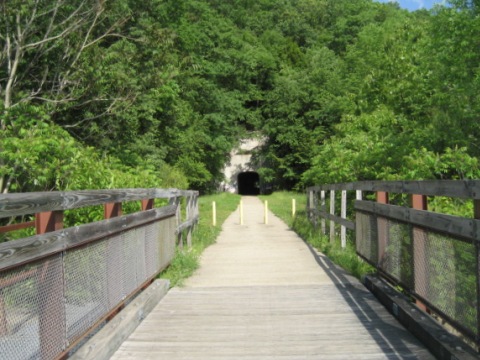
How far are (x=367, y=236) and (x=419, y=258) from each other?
88.5 inches

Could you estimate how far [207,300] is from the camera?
6289mm

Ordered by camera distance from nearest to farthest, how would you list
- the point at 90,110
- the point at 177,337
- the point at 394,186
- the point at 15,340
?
the point at 15,340
the point at 177,337
the point at 394,186
the point at 90,110

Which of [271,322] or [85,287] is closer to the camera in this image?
[85,287]

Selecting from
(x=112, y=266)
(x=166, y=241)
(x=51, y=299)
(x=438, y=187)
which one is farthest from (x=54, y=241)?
(x=166, y=241)

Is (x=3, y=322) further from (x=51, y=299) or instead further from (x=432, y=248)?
(x=432, y=248)

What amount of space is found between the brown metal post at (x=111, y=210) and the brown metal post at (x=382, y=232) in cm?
272

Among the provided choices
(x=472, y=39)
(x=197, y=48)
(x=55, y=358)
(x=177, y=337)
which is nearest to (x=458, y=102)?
(x=472, y=39)

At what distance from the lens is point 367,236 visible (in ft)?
22.4

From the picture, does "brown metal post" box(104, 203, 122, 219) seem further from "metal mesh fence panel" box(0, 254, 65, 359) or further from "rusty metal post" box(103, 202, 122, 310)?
"metal mesh fence panel" box(0, 254, 65, 359)

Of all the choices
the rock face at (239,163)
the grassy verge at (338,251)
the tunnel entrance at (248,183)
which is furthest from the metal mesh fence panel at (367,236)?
the tunnel entrance at (248,183)

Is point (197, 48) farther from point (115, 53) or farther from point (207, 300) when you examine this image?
point (207, 300)

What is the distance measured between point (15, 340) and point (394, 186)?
3633mm

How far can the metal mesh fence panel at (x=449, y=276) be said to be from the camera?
137 inches

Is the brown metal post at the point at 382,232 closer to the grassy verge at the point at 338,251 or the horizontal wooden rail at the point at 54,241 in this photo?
the grassy verge at the point at 338,251
